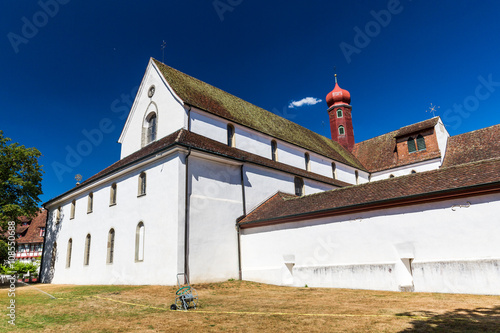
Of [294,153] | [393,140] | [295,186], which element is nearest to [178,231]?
[295,186]

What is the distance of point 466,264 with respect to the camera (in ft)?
36.4

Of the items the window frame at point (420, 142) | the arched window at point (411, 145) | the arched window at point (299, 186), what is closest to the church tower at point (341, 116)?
the arched window at point (411, 145)

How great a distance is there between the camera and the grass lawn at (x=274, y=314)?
674cm

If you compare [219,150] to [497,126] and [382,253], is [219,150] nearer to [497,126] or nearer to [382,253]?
[382,253]

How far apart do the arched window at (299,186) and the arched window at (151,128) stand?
1005cm

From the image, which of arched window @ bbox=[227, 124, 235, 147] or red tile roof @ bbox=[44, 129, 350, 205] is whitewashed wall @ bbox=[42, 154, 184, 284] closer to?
red tile roof @ bbox=[44, 129, 350, 205]

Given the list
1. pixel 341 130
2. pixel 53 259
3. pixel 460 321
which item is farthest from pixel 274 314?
pixel 341 130

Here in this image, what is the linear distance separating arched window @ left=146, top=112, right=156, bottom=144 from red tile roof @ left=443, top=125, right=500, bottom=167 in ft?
73.9

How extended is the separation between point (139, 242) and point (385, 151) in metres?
26.3

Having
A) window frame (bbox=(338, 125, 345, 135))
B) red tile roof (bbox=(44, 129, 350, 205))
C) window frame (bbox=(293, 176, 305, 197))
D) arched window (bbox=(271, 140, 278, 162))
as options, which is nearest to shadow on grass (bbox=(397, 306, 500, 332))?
red tile roof (bbox=(44, 129, 350, 205))

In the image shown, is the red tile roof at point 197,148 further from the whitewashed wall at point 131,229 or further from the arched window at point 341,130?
the arched window at point 341,130

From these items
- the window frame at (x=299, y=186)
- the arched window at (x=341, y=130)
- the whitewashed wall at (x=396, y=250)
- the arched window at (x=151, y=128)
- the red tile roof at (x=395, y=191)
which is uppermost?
the arched window at (x=341, y=130)

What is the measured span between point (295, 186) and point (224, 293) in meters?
11.2

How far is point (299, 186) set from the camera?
76.7 ft
